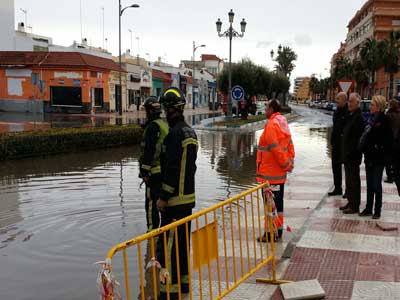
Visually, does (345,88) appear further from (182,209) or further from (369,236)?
(182,209)

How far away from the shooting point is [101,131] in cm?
1780

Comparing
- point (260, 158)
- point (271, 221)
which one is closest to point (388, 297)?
point (271, 221)

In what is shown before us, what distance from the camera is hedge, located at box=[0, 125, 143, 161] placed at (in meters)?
14.4

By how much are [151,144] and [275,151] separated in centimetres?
154

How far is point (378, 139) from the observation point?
7.09 meters

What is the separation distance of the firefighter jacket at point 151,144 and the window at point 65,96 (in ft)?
135

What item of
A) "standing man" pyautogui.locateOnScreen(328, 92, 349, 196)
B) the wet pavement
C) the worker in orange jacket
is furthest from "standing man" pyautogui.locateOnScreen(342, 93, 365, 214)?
the wet pavement

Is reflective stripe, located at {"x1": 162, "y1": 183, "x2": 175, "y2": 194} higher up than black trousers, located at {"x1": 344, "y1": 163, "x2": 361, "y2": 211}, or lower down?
higher up

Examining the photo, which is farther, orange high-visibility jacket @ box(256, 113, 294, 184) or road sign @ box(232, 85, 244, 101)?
road sign @ box(232, 85, 244, 101)

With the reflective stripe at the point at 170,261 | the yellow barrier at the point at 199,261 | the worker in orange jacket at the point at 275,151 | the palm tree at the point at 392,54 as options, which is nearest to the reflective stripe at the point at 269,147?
the worker in orange jacket at the point at 275,151

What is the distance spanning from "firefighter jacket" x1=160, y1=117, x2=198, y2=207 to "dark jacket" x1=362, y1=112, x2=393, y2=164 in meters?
3.61

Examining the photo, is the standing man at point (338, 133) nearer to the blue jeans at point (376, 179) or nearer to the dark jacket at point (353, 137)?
the dark jacket at point (353, 137)

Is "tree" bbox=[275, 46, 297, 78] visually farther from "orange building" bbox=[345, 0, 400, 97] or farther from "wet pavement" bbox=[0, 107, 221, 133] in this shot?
"wet pavement" bbox=[0, 107, 221, 133]

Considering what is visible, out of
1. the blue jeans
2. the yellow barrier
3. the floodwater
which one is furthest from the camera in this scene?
the blue jeans
